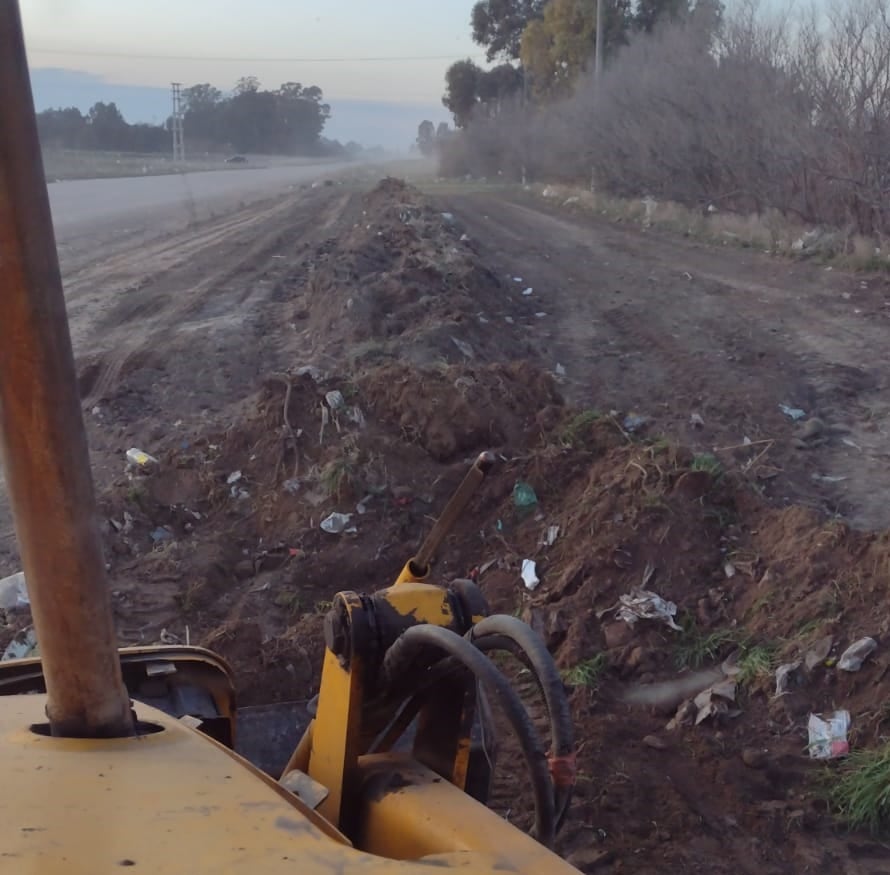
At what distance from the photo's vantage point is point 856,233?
1836 cm

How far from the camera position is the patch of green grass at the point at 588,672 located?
181 inches

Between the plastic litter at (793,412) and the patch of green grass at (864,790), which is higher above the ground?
Result: the plastic litter at (793,412)

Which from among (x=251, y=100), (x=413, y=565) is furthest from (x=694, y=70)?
(x=251, y=100)

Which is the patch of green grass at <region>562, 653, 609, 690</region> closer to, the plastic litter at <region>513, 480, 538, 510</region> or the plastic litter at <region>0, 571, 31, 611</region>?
the plastic litter at <region>513, 480, 538, 510</region>

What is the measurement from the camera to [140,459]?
741 centimetres

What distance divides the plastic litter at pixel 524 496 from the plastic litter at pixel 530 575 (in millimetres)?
528

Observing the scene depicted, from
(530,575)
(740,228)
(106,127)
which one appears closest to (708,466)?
(530,575)

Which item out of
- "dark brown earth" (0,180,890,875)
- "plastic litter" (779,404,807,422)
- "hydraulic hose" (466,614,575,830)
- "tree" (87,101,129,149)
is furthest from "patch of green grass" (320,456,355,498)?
"tree" (87,101,129,149)

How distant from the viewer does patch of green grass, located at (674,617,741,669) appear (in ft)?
15.4

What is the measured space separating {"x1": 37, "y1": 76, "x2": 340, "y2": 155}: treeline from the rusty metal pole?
57778 mm

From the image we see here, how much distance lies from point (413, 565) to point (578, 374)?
25.6 feet

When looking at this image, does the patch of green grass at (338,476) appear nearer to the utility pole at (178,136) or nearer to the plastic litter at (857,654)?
the plastic litter at (857,654)

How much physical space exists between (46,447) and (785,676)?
3537 mm

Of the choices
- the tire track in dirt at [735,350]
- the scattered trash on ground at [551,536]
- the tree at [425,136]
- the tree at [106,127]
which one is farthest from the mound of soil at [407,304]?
the tree at [425,136]
